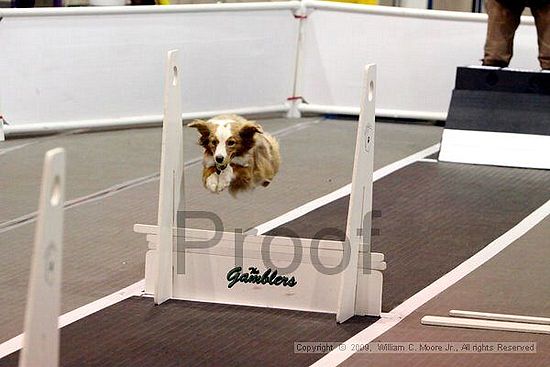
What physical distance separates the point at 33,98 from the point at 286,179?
6.89 ft

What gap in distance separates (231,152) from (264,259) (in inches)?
17.7

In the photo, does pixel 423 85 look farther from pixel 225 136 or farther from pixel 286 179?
pixel 225 136

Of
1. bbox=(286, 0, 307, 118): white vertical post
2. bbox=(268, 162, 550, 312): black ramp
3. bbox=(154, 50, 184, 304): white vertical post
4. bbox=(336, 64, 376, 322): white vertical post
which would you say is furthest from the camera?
bbox=(286, 0, 307, 118): white vertical post

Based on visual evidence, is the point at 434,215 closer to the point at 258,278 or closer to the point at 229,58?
the point at 258,278

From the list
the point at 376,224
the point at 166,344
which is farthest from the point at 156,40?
the point at 166,344

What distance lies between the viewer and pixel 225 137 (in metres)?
4.70

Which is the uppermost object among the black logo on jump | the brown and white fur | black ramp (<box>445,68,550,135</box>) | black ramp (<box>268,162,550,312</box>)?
the brown and white fur

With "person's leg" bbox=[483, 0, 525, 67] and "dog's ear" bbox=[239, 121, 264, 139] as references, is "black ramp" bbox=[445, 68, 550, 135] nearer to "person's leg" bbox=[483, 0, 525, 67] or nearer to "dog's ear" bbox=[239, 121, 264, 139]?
"person's leg" bbox=[483, 0, 525, 67]

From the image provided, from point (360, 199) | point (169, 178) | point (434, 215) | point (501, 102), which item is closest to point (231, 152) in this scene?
point (169, 178)

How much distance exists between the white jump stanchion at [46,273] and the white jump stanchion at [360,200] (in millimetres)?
1849

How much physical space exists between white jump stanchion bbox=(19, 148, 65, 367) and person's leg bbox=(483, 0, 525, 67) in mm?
5803

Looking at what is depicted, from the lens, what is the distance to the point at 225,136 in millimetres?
4695

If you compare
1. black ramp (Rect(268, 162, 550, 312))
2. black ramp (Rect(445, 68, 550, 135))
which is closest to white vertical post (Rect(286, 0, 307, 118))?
black ramp (Rect(445, 68, 550, 135))

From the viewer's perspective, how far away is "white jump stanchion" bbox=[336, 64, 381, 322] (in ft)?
14.9
